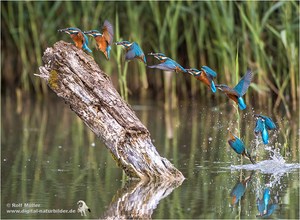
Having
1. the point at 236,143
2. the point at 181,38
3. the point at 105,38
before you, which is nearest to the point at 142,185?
the point at 236,143

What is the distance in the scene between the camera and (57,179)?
592 centimetres

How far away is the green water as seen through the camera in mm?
4902

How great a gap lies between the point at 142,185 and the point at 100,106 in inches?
21.9

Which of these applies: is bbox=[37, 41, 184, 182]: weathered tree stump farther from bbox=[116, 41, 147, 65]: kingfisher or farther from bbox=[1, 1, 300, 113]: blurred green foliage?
bbox=[1, 1, 300, 113]: blurred green foliage

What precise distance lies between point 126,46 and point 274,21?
4283 mm

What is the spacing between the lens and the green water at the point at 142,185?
4.90 m

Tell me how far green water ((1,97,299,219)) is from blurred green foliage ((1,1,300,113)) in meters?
0.61

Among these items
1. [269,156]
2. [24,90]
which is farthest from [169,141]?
[24,90]

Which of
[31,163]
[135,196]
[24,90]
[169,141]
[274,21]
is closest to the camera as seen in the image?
[135,196]

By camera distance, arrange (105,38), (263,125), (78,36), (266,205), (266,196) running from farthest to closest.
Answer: (105,38) < (263,125) < (78,36) < (266,196) < (266,205)

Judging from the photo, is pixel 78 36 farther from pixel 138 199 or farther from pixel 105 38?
pixel 138 199

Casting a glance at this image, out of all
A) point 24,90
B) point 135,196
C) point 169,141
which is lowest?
point 135,196

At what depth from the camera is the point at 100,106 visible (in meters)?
5.68

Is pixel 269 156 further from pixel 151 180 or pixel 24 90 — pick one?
pixel 24 90
